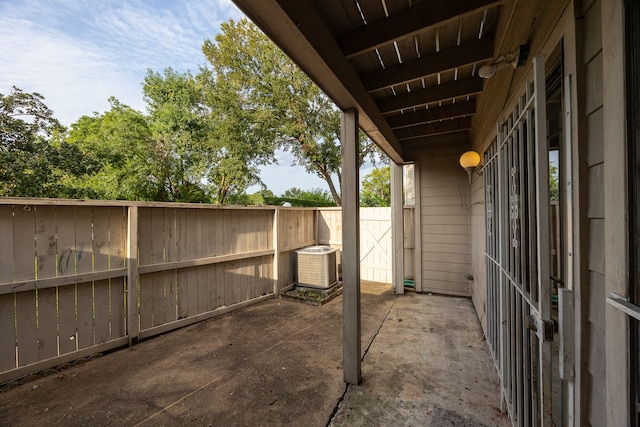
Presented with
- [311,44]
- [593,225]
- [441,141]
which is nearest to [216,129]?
[441,141]

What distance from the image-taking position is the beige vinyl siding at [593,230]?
74 cm

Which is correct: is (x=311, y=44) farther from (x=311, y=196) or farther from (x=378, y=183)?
(x=378, y=183)

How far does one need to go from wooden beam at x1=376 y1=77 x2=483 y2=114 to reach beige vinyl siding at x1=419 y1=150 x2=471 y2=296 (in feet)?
6.99

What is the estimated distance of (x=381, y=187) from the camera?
19.6 meters

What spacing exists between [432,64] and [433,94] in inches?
21.9

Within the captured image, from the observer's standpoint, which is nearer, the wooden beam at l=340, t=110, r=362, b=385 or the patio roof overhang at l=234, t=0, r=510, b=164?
the patio roof overhang at l=234, t=0, r=510, b=164

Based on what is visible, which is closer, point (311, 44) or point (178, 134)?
point (311, 44)

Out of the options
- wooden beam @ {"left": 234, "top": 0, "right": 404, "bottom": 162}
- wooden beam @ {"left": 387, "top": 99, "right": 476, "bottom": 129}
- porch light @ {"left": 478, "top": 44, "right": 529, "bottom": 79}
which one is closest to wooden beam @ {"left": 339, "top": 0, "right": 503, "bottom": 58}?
wooden beam @ {"left": 234, "top": 0, "right": 404, "bottom": 162}

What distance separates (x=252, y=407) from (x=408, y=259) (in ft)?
13.1

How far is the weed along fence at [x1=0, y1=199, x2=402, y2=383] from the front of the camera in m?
2.24

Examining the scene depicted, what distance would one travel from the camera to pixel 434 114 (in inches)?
119

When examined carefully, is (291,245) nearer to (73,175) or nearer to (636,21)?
(636,21)

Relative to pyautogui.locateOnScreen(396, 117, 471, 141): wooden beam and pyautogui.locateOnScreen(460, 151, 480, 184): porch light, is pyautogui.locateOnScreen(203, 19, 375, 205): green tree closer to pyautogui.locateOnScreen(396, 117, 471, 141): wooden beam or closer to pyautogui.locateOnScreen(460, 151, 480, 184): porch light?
pyautogui.locateOnScreen(396, 117, 471, 141): wooden beam

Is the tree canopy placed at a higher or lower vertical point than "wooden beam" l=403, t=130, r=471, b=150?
higher
